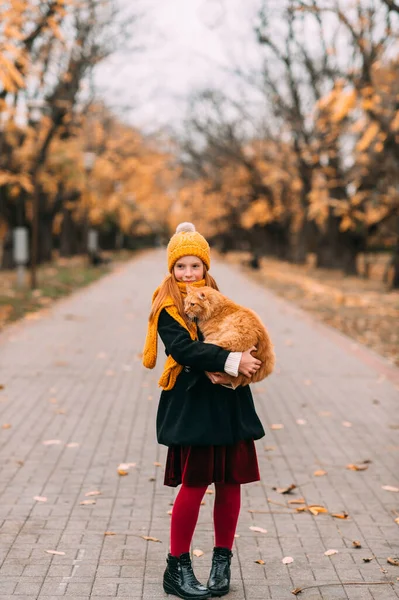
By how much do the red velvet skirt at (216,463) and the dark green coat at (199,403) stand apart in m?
0.09

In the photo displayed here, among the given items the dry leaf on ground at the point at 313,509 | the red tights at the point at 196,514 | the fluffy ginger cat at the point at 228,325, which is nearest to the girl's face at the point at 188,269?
the fluffy ginger cat at the point at 228,325

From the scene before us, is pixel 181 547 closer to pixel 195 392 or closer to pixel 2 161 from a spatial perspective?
pixel 195 392

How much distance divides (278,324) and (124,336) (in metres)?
3.54

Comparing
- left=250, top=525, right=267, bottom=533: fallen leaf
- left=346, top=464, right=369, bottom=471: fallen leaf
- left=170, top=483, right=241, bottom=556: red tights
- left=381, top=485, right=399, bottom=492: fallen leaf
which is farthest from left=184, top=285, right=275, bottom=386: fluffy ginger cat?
left=346, top=464, right=369, bottom=471: fallen leaf

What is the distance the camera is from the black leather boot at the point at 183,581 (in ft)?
12.7

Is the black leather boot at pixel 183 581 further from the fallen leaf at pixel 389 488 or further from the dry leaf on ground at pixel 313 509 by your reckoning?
the fallen leaf at pixel 389 488

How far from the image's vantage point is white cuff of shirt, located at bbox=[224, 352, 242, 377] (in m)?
3.58

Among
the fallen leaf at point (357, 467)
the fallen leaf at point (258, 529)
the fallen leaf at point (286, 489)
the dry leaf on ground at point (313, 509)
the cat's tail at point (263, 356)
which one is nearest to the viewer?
the cat's tail at point (263, 356)

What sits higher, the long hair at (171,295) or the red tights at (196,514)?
the long hair at (171,295)

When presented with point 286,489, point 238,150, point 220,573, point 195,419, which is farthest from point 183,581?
point 238,150

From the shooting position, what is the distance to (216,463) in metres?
3.81

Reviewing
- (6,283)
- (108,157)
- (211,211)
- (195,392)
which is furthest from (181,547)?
(211,211)

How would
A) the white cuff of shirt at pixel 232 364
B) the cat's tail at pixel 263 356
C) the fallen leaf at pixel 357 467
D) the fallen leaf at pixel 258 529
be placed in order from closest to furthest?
the white cuff of shirt at pixel 232 364
the cat's tail at pixel 263 356
the fallen leaf at pixel 258 529
the fallen leaf at pixel 357 467

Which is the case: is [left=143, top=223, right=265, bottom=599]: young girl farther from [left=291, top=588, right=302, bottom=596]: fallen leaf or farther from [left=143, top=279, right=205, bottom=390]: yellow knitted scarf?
[left=291, top=588, right=302, bottom=596]: fallen leaf
